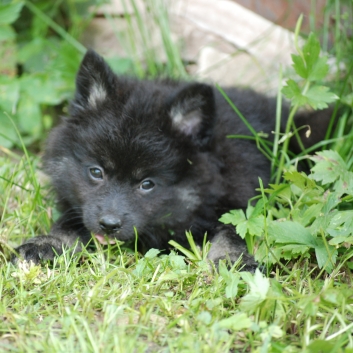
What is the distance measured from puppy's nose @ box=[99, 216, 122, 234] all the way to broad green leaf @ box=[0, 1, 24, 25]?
266 cm

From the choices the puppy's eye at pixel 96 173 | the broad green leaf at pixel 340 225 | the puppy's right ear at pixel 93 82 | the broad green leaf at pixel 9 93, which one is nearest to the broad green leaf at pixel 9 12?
the broad green leaf at pixel 9 93

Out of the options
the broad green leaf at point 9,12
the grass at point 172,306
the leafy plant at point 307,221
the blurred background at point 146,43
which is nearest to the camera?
the grass at point 172,306

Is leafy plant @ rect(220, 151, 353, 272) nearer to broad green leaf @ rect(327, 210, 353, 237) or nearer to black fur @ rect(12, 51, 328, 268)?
→ broad green leaf @ rect(327, 210, 353, 237)

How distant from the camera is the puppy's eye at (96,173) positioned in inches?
139

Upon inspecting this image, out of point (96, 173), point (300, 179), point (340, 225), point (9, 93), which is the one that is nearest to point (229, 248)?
point (300, 179)

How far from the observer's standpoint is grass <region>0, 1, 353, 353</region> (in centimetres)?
231

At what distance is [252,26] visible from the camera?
609 cm

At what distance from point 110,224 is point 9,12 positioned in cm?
282

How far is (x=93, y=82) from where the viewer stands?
3662 mm

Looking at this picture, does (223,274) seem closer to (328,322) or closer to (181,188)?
(328,322)

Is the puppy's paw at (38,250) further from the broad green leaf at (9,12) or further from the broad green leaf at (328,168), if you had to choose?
the broad green leaf at (9,12)

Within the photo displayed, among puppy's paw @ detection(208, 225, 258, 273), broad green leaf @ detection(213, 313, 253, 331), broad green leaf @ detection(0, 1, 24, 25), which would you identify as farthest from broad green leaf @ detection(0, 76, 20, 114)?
broad green leaf @ detection(213, 313, 253, 331)

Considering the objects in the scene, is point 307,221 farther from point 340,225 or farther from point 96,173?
point 96,173

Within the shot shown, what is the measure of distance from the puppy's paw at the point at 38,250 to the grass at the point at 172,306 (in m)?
0.10
